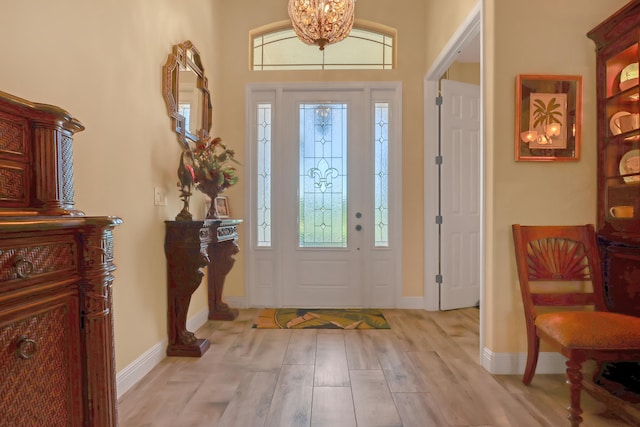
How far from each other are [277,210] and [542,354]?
2716 mm

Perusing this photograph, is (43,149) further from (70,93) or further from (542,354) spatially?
(542,354)

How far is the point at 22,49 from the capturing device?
1.50 m

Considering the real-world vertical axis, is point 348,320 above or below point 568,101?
below

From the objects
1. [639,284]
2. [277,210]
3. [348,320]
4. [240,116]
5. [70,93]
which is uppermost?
[240,116]

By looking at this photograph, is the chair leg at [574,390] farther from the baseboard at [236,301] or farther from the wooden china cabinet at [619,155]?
the baseboard at [236,301]

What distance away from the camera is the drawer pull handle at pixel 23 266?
0.96 metres

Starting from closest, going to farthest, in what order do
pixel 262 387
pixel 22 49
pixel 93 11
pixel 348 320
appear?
pixel 22 49
pixel 93 11
pixel 262 387
pixel 348 320

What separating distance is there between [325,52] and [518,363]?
3492mm

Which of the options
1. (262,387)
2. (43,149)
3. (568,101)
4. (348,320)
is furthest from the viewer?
(348,320)

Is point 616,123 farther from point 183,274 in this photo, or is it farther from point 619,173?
point 183,274

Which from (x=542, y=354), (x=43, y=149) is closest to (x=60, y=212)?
(x=43, y=149)

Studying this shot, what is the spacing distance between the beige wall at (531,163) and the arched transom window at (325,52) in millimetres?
1876

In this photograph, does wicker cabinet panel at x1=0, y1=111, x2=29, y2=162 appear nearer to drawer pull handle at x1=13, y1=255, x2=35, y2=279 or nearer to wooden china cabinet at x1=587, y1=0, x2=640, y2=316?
drawer pull handle at x1=13, y1=255, x2=35, y2=279

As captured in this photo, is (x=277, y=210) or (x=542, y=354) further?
(x=277, y=210)
